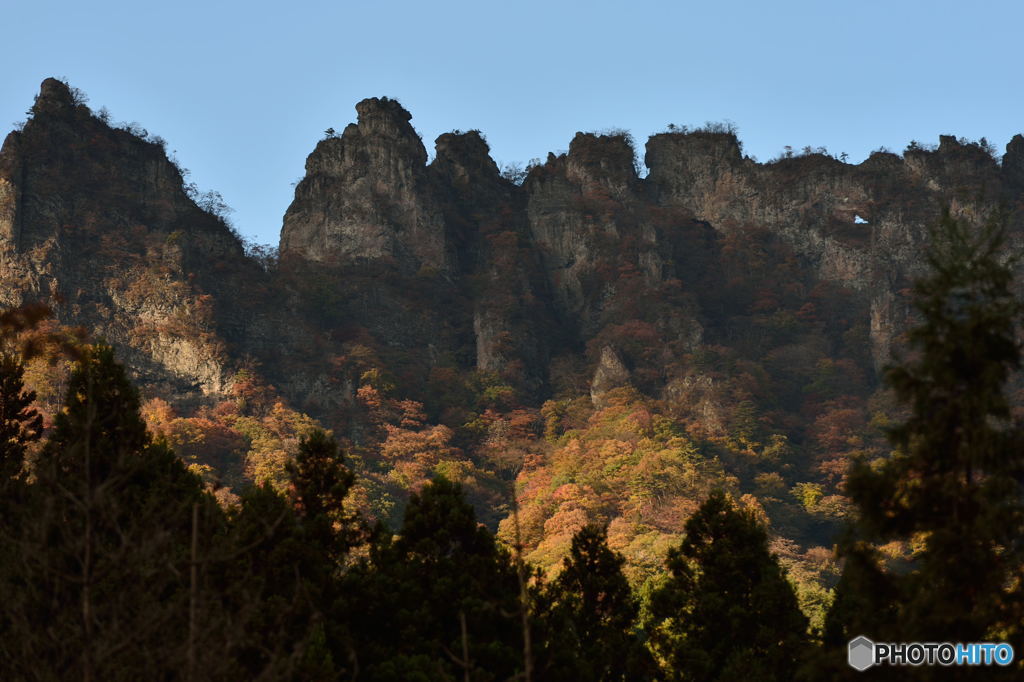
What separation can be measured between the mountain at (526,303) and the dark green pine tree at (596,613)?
2648 centimetres

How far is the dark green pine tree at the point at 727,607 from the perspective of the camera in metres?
26.6

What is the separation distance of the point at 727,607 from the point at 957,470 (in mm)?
13292

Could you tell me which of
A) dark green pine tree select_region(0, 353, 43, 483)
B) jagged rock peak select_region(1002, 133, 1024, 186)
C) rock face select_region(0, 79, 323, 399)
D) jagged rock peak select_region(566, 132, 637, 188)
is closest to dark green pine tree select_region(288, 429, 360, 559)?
dark green pine tree select_region(0, 353, 43, 483)

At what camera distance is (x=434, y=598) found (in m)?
25.6

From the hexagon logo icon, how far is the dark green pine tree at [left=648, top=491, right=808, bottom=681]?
10.6 meters

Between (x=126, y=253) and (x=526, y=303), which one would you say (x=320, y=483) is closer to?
(x=126, y=253)

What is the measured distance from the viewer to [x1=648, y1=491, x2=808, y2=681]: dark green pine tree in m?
26.6

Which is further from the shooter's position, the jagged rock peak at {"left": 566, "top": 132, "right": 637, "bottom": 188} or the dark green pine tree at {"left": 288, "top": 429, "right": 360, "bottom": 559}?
the jagged rock peak at {"left": 566, "top": 132, "right": 637, "bottom": 188}

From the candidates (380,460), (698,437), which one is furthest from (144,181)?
(698,437)

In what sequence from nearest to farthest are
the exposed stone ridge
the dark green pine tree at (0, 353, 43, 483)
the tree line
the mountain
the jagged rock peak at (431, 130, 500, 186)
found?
the tree line < the dark green pine tree at (0, 353, 43, 483) < the mountain < the exposed stone ridge < the jagged rock peak at (431, 130, 500, 186)

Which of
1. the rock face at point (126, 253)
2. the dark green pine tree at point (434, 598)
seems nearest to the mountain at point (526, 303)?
the rock face at point (126, 253)

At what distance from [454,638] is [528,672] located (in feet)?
47.1

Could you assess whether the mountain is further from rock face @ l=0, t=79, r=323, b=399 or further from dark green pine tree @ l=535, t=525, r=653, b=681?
dark green pine tree @ l=535, t=525, r=653, b=681

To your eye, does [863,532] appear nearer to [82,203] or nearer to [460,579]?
[460,579]
